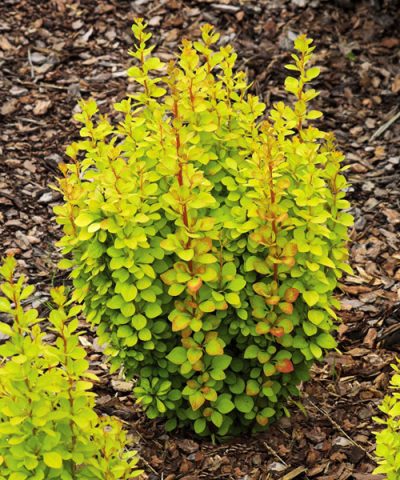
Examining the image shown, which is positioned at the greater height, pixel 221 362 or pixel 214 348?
pixel 214 348

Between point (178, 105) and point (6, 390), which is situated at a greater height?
point (178, 105)

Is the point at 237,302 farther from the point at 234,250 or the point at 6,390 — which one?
the point at 6,390

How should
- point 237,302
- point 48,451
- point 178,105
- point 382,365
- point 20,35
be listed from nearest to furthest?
point 48,451 → point 237,302 → point 178,105 → point 382,365 → point 20,35

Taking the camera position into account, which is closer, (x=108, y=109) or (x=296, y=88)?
(x=296, y=88)

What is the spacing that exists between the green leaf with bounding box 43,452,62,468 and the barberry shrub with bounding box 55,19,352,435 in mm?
861

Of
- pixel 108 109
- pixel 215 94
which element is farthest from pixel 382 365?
pixel 108 109

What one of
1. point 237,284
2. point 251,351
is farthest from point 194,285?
point 251,351

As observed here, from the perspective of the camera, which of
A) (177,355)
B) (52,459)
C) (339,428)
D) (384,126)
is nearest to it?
(52,459)

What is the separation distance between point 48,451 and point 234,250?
1151mm

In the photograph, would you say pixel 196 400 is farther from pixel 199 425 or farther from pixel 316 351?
pixel 316 351

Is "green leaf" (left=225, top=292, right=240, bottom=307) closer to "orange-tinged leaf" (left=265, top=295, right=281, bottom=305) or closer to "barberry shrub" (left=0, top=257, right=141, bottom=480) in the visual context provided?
"orange-tinged leaf" (left=265, top=295, right=281, bottom=305)

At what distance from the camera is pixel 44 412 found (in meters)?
2.44

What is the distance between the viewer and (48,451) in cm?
248

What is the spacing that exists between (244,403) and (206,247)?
2.39ft
